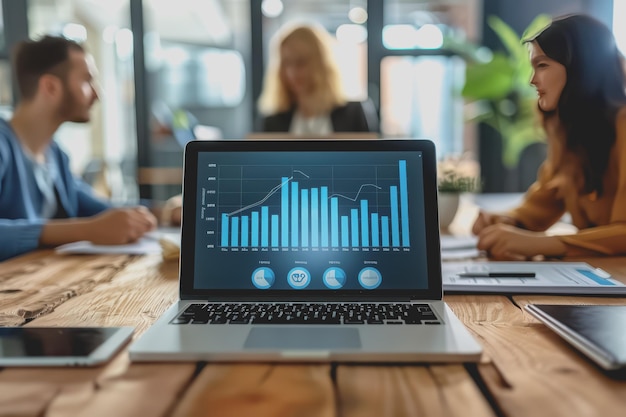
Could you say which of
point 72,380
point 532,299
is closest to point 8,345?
point 72,380

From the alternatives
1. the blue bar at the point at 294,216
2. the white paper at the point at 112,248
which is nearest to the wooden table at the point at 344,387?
the blue bar at the point at 294,216

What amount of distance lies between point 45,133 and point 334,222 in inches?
57.1

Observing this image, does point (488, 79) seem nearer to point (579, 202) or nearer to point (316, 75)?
point (316, 75)

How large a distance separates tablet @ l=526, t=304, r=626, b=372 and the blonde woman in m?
2.12

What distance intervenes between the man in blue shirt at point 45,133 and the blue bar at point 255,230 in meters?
1.17

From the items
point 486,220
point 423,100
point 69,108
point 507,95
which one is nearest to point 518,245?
point 486,220

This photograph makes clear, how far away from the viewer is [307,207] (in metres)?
0.85

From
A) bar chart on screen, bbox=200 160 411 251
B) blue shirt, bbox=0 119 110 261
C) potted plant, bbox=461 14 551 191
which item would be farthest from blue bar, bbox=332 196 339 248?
potted plant, bbox=461 14 551 191

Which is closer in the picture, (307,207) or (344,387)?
(344,387)

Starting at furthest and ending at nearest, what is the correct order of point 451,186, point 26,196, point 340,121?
point 340,121
point 26,196
point 451,186

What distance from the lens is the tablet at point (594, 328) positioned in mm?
555

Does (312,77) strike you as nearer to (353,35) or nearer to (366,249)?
(353,35)

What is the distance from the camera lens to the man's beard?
1.95 metres

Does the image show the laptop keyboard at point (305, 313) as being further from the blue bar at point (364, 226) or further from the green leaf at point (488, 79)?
the green leaf at point (488, 79)
